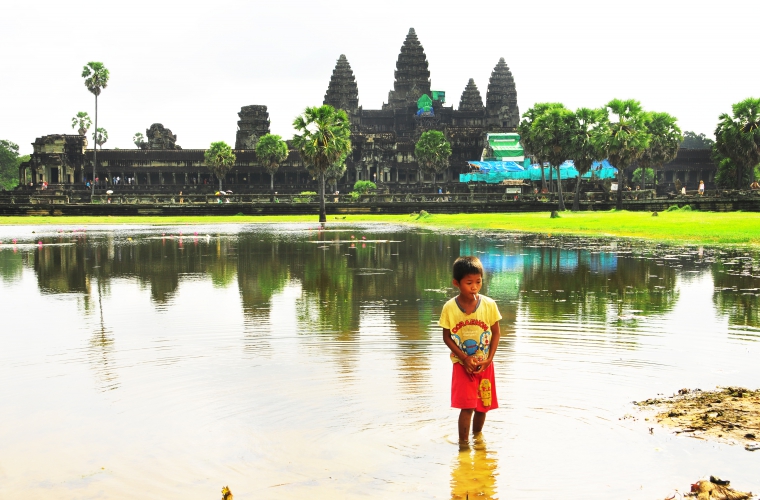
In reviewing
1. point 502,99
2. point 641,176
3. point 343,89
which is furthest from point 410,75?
point 641,176

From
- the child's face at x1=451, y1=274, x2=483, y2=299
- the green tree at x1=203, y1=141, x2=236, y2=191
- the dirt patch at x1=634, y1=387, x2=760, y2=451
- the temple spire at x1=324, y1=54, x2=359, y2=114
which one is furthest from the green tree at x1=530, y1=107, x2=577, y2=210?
the temple spire at x1=324, y1=54, x2=359, y2=114

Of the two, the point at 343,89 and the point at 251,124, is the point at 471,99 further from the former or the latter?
the point at 251,124

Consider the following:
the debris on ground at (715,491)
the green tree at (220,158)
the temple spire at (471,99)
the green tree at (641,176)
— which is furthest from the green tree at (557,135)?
the temple spire at (471,99)

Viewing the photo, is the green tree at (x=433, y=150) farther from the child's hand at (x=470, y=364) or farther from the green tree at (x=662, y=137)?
the child's hand at (x=470, y=364)

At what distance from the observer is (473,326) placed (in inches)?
252

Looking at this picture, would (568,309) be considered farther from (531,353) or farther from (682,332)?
(531,353)

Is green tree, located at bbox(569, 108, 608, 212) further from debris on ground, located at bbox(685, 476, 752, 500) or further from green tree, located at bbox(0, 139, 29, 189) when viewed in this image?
green tree, located at bbox(0, 139, 29, 189)

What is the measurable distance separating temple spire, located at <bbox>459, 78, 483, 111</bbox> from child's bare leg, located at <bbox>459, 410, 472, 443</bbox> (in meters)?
146

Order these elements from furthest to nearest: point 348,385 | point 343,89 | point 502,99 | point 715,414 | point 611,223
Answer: point 502,99 < point 343,89 < point 611,223 < point 348,385 < point 715,414

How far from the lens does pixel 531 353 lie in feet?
32.4

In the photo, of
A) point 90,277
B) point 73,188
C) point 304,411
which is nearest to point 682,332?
point 304,411

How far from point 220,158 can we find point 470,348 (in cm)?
9951

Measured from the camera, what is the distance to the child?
6379 mm

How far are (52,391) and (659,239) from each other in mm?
28105
